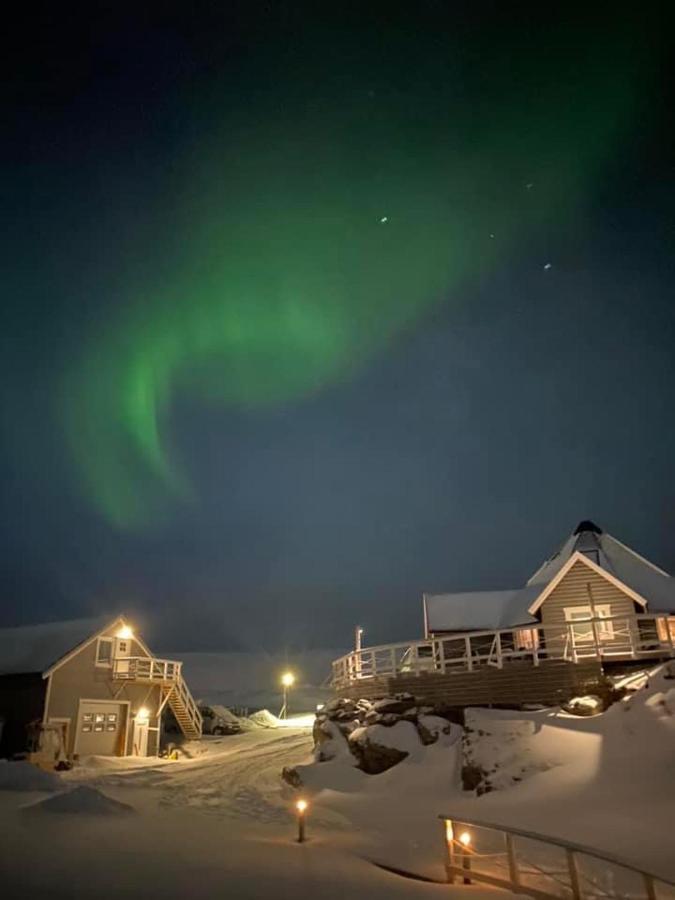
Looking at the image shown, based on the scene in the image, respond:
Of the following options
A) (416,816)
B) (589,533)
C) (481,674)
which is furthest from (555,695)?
(589,533)

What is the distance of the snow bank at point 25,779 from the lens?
20.6 m

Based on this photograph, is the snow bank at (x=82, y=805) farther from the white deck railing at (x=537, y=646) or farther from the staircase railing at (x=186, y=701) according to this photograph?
the staircase railing at (x=186, y=701)

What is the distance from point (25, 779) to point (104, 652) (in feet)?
57.8

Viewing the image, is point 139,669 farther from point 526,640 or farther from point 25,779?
point 526,640

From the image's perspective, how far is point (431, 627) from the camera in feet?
111

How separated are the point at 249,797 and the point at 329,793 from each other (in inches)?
103

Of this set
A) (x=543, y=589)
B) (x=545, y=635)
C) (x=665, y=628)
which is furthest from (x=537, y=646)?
(x=665, y=628)

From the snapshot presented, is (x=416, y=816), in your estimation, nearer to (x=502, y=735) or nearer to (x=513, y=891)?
(x=502, y=735)

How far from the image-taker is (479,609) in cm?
3431

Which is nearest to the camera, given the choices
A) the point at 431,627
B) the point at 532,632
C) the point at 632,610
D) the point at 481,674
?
the point at 481,674

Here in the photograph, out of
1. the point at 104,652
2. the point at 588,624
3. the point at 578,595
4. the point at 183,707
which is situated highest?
the point at 578,595

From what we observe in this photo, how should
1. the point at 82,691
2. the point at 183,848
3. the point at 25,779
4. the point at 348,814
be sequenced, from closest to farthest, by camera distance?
the point at 183,848, the point at 348,814, the point at 25,779, the point at 82,691

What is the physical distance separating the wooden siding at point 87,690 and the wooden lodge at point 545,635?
14.3m

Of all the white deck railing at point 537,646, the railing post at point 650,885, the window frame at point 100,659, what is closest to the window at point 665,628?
the white deck railing at point 537,646
